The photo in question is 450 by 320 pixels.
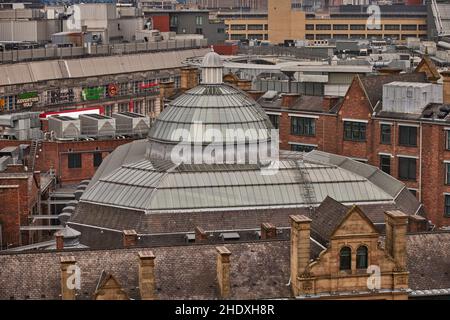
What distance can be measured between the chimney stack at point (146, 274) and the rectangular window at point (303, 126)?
53.2 metres

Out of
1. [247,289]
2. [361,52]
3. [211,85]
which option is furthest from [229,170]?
[361,52]

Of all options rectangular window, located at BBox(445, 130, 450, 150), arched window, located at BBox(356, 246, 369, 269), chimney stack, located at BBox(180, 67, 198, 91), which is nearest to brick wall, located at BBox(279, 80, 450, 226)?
rectangular window, located at BBox(445, 130, 450, 150)

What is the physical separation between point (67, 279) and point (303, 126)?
55830mm

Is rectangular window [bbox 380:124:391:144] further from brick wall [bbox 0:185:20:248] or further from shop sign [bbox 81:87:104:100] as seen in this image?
shop sign [bbox 81:87:104:100]

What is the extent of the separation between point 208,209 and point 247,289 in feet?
62.0

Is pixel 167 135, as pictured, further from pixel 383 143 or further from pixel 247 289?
pixel 247 289

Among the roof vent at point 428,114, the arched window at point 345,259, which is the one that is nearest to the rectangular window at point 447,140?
the roof vent at point 428,114

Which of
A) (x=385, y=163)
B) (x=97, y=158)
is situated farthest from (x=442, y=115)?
(x=97, y=158)

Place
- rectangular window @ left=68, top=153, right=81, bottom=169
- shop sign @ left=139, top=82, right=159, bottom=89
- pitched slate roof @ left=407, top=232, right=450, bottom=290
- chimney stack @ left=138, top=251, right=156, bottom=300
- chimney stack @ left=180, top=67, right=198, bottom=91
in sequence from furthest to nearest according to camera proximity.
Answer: shop sign @ left=139, top=82, right=159, bottom=89 → chimney stack @ left=180, top=67, right=198, bottom=91 → rectangular window @ left=68, top=153, right=81, bottom=169 → pitched slate roof @ left=407, top=232, right=450, bottom=290 → chimney stack @ left=138, top=251, right=156, bottom=300

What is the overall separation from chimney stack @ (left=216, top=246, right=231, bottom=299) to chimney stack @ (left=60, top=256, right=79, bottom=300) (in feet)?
24.4

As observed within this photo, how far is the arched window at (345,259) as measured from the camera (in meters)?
58.8

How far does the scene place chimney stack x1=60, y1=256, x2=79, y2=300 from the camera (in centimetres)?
5653

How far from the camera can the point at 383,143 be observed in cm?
10225

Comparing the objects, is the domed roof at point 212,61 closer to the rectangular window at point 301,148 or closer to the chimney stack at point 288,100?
the rectangular window at point 301,148
